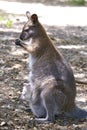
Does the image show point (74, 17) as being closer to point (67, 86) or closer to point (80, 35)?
point (80, 35)

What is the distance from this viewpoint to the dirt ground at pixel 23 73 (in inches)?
215

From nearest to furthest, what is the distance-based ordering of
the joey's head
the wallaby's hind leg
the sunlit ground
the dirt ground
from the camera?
the wallaby's hind leg, the dirt ground, the joey's head, the sunlit ground

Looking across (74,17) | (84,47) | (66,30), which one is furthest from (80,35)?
(74,17)

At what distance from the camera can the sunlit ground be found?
1349cm

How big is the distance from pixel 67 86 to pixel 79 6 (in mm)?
12038

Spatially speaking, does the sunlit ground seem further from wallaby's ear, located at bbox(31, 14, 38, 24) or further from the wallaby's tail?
the wallaby's tail

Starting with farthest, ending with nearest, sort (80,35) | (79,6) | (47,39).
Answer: (79,6) < (80,35) < (47,39)

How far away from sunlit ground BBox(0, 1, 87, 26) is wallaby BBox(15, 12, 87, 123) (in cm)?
730

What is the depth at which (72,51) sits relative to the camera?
9.52m

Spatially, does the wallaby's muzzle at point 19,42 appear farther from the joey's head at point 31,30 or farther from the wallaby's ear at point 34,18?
the wallaby's ear at point 34,18

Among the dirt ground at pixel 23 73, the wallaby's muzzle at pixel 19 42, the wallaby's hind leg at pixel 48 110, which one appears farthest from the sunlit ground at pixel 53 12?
the wallaby's hind leg at pixel 48 110

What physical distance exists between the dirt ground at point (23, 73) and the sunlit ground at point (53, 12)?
34.4 inches

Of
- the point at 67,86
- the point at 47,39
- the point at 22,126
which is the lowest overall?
the point at 22,126

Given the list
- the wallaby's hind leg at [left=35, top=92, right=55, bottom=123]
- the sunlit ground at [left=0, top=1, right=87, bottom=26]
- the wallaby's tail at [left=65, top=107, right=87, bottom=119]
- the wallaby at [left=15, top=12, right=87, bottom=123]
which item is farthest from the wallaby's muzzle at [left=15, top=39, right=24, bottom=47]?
the sunlit ground at [left=0, top=1, right=87, bottom=26]
